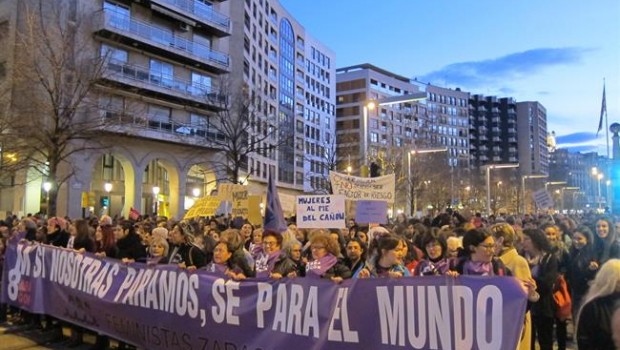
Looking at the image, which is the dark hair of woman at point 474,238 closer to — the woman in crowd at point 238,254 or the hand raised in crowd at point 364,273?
the hand raised in crowd at point 364,273

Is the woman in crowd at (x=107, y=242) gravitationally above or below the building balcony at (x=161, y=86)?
below

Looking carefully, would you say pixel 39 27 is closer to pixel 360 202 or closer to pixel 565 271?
pixel 360 202

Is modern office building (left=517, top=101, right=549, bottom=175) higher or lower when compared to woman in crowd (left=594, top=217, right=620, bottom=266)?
higher

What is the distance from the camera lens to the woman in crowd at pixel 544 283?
7.52 metres

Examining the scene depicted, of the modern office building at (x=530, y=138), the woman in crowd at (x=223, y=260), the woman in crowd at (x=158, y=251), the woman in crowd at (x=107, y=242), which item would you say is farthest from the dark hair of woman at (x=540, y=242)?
the modern office building at (x=530, y=138)

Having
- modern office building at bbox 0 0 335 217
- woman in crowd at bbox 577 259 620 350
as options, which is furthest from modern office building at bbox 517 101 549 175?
woman in crowd at bbox 577 259 620 350

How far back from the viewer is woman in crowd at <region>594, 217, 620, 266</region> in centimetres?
882

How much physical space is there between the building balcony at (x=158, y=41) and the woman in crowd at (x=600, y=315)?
3760 centimetres

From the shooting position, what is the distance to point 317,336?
5.88m

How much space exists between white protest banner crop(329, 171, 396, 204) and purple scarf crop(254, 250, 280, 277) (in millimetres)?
5439

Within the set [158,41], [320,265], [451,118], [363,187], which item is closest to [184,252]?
[320,265]

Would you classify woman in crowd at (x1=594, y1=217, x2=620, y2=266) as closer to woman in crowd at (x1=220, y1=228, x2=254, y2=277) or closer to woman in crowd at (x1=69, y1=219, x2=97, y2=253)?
woman in crowd at (x1=220, y1=228, x2=254, y2=277)

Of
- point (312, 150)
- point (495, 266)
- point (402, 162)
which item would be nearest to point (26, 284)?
point (495, 266)

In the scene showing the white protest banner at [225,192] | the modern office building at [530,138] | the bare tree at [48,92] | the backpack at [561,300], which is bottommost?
the backpack at [561,300]
